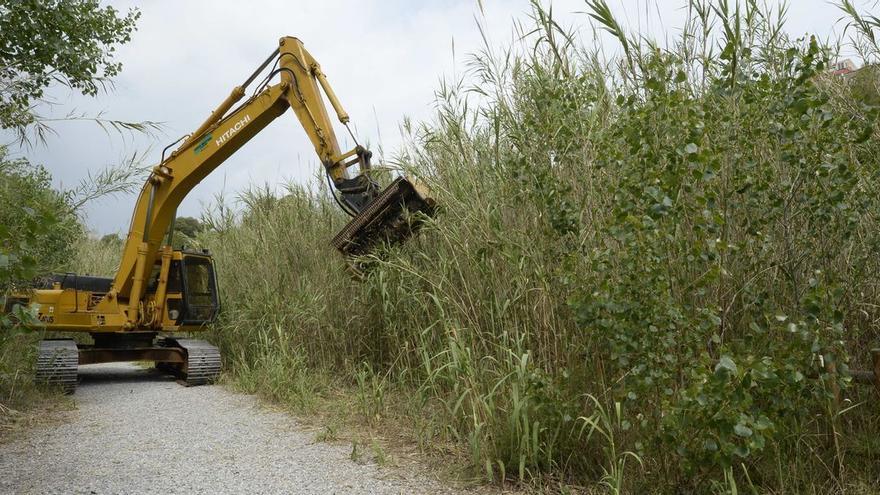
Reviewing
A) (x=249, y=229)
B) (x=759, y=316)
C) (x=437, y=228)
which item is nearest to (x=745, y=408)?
(x=759, y=316)

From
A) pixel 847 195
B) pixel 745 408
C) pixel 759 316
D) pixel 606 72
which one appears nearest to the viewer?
pixel 745 408

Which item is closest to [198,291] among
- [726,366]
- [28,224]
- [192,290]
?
[192,290]

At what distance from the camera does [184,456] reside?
13.3 ft

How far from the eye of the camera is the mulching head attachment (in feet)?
17.0

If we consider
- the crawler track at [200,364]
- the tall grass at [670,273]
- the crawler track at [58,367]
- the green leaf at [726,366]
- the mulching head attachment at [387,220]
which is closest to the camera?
the green leaf at [726,366]

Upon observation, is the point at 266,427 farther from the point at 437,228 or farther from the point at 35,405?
the point at 35,405

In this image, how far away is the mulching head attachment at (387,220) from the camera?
17.0 feet

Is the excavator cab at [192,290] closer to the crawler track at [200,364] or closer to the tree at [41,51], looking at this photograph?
the crawler track at [200,364]

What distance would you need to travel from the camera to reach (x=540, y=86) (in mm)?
3605

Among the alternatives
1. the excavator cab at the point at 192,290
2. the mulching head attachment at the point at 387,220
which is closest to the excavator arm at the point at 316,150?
the mulching head attachment at the point at 387,220

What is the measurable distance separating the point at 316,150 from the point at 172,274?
10.1 feet

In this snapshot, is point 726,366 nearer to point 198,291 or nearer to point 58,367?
point 58,367

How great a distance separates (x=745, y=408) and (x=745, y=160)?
1.10 m

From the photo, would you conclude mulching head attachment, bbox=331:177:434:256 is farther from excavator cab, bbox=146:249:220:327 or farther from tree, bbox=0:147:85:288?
excavator cab, bbox=146:249:220:327
